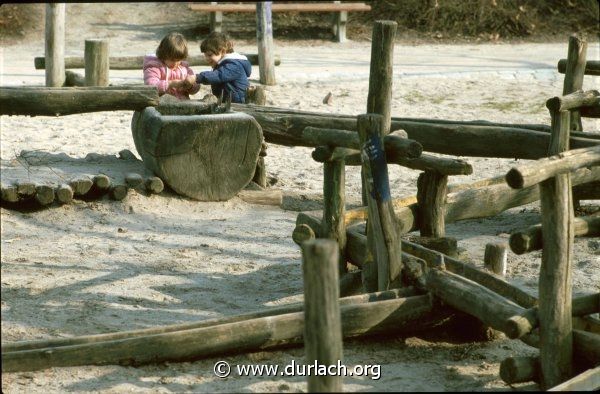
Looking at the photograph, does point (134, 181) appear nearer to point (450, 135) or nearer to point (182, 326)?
point (450, 135)

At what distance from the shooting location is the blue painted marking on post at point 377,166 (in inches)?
228

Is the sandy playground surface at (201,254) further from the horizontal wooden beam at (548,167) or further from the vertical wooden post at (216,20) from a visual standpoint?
the vertical wooden post at (216,20)

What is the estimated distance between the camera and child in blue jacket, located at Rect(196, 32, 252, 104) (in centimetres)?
932

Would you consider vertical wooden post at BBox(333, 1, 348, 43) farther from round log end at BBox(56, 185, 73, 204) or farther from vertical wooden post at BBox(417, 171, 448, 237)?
vertical wooden post at BBox(417, 171, 448, 237)

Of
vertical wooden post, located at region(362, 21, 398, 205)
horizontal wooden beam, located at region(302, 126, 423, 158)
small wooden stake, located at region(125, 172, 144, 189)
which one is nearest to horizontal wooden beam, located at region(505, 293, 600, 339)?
horizontal wooden beam, located at region(302, 126, 423, 158)

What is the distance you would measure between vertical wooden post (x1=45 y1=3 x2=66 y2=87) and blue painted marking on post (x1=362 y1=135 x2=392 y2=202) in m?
7.02

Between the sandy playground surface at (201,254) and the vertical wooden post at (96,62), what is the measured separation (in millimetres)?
408

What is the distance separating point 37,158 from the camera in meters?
8.68

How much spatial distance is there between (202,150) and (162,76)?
1366mm

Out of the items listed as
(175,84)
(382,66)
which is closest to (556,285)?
(382,66)

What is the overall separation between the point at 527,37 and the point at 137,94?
11.2 metres

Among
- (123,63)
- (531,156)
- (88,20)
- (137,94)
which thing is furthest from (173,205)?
(88,20)

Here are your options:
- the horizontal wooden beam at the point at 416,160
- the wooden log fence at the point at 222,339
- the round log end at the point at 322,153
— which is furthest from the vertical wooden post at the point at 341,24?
the wooden log fence at the point at 222,339

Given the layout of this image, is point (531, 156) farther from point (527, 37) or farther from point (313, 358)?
point (527, 37)
